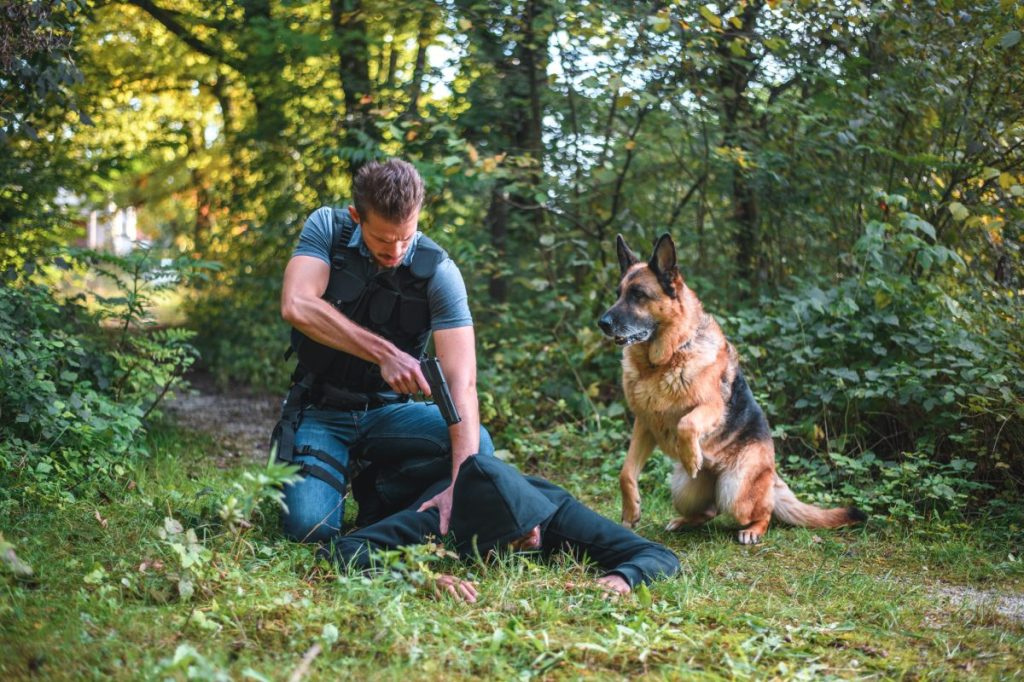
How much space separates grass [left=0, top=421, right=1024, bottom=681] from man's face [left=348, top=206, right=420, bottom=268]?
1177mm

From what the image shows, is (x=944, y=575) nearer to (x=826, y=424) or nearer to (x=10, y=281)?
(x=826, y=424)

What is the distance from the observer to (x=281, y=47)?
643 centimetres

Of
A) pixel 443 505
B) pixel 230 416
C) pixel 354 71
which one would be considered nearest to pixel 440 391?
pixel 443 505

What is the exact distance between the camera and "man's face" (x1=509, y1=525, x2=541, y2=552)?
3236 millimetres

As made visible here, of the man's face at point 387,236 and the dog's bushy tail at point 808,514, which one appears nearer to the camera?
the man's face at point 387,236

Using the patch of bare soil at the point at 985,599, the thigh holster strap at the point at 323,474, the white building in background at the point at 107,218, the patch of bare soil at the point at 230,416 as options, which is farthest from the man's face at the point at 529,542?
the white building in background at the point at 107,218

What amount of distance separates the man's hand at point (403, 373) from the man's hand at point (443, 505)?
0.40m

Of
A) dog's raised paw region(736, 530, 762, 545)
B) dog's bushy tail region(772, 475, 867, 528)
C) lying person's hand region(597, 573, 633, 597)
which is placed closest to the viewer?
lying person's hand region(597, 573, 633, 597)

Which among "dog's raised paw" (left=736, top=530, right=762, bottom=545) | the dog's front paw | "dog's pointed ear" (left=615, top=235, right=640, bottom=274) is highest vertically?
"dog's pointed ear" (left=615, top=235, right=640, bottom=274)

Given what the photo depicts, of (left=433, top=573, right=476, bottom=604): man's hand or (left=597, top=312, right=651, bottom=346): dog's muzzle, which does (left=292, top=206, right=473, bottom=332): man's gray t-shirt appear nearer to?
(left=597, top=312, right=651, bottom=346): dog's muzzle

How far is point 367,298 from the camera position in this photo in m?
3.68

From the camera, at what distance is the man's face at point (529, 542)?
324 cm

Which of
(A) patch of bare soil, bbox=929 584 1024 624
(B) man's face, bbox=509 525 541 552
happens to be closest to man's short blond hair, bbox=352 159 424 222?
(B) man's face, bbox=509 525 541 552

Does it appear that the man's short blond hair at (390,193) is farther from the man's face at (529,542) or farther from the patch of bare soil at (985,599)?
the patch of bare soil at (985,599)
